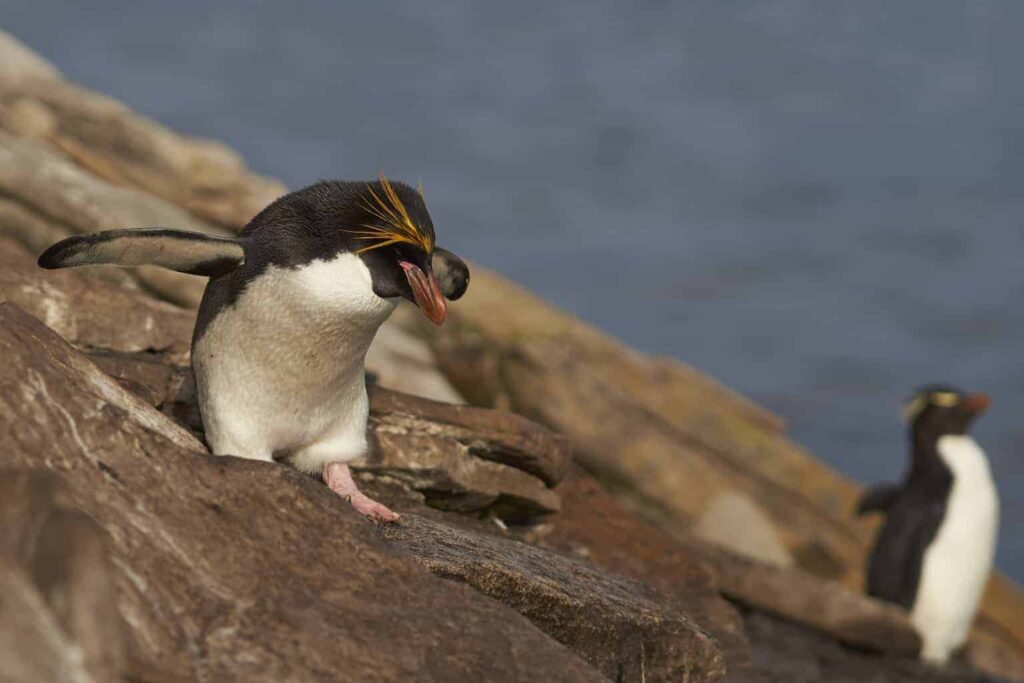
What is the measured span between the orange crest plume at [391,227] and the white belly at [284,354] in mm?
159

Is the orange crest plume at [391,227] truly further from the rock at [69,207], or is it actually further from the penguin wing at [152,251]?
the rock at [69,207]

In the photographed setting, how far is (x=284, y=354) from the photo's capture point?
5746 mm

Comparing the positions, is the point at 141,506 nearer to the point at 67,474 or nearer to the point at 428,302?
the point at 67,474

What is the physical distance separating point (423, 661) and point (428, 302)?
2110 mm

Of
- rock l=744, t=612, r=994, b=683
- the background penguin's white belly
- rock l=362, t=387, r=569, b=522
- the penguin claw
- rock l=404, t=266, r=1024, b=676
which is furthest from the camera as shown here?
the background penguin's white belly

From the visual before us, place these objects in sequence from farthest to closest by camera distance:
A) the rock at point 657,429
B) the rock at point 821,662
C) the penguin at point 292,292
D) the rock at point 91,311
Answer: the rock at point 657,429 → the rock at point 821,662 → the rock at point 91,311 → the penguin at point 292,292

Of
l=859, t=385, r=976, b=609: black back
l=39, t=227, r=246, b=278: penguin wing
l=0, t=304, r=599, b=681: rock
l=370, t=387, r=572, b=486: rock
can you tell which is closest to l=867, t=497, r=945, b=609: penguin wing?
l=859, t=385, r=976, b=609: black back

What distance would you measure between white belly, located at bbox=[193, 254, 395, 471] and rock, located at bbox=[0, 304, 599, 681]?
1.33 metres

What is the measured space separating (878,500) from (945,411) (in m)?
1.35

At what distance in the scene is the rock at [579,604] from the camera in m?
5.14

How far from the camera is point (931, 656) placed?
40.0ft

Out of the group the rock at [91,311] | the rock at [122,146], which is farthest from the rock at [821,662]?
the rock at [122,146]

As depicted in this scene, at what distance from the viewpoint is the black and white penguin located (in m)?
12.8

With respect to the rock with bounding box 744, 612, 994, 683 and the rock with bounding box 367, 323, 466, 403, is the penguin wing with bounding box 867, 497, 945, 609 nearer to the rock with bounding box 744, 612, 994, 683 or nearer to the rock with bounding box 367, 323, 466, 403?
the rock with bounding box 744, 612, 994, 683
